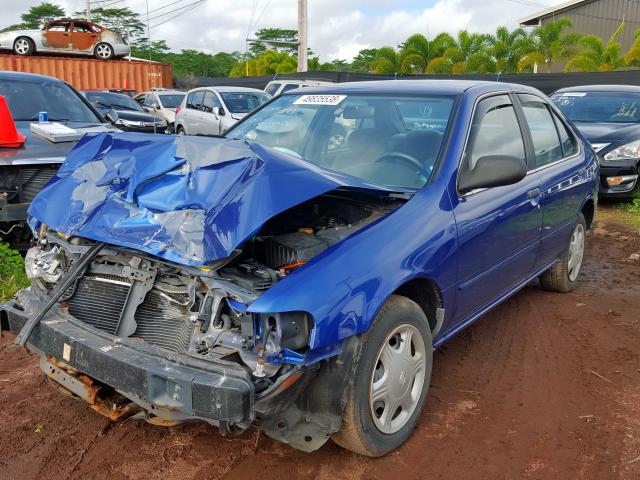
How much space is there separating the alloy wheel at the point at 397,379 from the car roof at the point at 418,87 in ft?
5.30

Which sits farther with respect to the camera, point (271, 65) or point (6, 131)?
point (271, 65)

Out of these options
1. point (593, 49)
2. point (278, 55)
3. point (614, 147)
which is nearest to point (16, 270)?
point (614, 147)

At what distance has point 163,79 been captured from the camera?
28.8 meters

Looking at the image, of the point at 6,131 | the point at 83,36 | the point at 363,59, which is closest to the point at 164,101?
the point at 83,36

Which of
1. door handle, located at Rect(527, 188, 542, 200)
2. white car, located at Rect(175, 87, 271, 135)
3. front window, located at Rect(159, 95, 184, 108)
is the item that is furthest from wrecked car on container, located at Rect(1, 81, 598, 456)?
front window, located at Rect(159, 95, 184, 108)

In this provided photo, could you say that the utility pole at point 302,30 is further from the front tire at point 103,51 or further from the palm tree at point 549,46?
the palm tree at point 549,46

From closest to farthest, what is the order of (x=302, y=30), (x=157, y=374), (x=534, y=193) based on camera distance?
(x=157, y=374)
(x=534, y=193)
(x=302, y=30)

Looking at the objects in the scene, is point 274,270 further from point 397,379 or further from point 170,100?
point 170,100

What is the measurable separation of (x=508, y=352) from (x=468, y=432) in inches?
43.0

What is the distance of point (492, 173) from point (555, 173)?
1403 mm

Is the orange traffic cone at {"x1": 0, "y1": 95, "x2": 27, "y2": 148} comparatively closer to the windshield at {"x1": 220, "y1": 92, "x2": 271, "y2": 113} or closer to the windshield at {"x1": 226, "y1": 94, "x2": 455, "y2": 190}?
the windshield at {"x1": 226, "y1": 94, "x2": 455, "y2": 190}

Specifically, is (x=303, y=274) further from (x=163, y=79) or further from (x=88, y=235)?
(x=163, y=79)

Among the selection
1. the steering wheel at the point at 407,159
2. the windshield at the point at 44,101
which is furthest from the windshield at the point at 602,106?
the windshield at the point at 44,101

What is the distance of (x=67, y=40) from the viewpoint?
77.7ft
